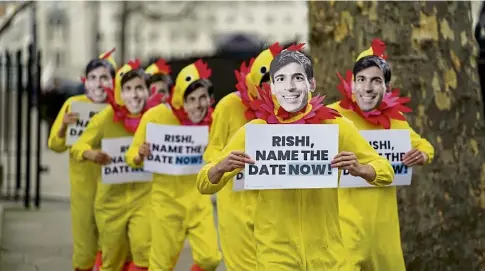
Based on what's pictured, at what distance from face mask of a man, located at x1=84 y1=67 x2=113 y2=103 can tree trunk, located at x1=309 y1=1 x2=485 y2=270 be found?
192 centimetres

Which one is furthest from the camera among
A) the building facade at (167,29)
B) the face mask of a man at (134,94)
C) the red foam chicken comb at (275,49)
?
the building facade at (167,29)

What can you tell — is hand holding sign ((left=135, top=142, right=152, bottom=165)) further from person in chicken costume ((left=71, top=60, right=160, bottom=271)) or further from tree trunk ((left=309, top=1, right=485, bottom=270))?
tree trunk ((left=309, top=1, right=485, bottom=270))

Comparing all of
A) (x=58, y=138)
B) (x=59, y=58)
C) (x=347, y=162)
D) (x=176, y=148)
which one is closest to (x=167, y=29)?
(x=59, y=58)

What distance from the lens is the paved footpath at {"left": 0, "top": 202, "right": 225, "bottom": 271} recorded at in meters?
10.3

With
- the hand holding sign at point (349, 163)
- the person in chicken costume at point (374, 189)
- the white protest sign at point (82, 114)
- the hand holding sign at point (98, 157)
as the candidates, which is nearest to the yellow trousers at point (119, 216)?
the hand holding sign at point (98, 157)

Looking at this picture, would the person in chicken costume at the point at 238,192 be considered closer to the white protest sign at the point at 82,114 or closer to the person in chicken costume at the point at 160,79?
the person in chicken costume at the point at 160,79

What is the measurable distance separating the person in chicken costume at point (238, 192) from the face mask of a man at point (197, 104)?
Result: 61cm

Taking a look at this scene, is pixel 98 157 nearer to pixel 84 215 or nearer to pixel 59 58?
pixel 84 215

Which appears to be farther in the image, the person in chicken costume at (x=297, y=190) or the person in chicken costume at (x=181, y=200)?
the person in chicken costume at (x=181, y=200)

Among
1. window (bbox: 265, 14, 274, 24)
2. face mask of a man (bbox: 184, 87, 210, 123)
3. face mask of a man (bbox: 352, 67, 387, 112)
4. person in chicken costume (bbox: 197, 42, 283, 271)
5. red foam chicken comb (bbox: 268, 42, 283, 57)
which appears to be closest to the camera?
face mask of a man (bbox: 352, 67, 387, 112)

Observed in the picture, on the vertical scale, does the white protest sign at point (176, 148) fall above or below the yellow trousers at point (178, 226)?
above

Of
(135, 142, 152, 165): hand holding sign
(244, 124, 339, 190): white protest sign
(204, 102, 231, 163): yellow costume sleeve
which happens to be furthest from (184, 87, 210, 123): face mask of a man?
(244, 124, 339, 190): white protest sign

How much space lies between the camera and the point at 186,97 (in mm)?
8320

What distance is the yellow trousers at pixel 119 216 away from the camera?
8.70 m
